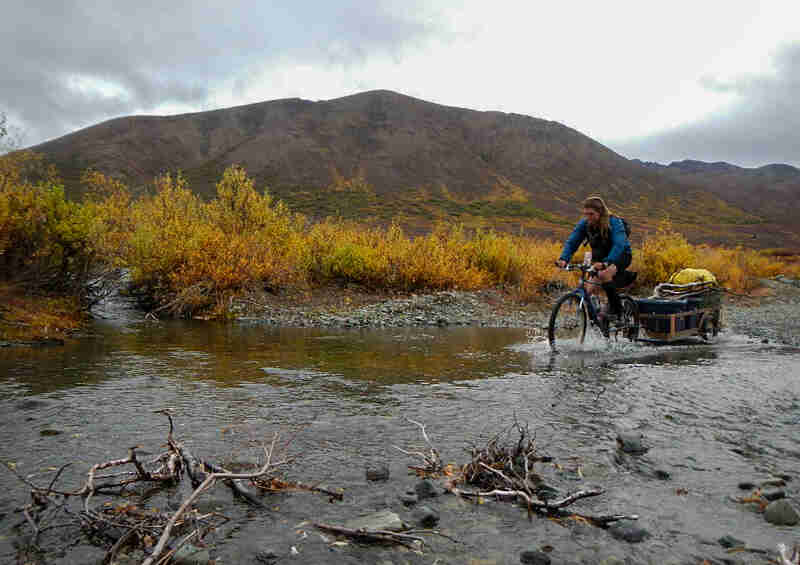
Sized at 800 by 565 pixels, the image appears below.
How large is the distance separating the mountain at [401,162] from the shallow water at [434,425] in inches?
3006

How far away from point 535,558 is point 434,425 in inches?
78.4

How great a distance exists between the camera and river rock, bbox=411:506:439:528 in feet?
8.79

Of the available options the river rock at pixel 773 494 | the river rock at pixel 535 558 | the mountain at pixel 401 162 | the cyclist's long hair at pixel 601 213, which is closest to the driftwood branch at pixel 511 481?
the river rock at pixel 535 558

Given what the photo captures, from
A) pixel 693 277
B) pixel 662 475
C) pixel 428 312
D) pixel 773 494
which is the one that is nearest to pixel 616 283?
pixel 693 277

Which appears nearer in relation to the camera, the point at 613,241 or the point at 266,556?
the point at 266,556

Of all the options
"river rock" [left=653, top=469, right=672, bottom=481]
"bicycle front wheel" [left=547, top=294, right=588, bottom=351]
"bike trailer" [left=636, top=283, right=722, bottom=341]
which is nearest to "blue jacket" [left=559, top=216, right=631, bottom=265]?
"bicycle front wheel" [left=547, top=294, right=588, bottom=351]

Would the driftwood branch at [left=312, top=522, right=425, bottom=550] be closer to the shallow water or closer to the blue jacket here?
the shallow water

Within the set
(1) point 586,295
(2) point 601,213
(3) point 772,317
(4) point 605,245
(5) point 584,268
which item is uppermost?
(2) point 601,213

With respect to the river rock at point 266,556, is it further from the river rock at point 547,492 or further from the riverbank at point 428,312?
the riverbank at point 428,312

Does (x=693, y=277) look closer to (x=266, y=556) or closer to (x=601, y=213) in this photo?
(x=601, y=213)

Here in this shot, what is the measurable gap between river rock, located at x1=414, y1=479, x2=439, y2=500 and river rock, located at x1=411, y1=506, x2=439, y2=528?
0.20 metres

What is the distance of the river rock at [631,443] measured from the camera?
12.2 feet

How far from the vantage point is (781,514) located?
2.73 metres

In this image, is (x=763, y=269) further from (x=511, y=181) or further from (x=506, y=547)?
(x=511, y=181)
